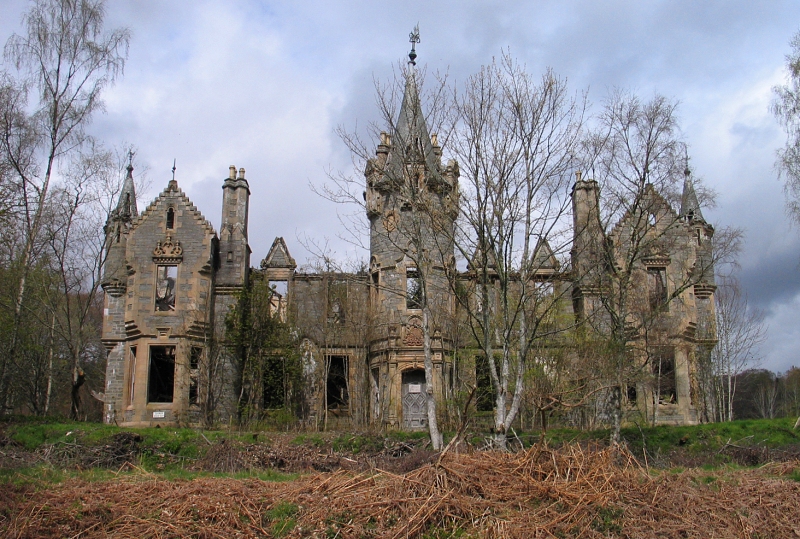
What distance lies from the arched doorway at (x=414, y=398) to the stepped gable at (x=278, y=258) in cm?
640

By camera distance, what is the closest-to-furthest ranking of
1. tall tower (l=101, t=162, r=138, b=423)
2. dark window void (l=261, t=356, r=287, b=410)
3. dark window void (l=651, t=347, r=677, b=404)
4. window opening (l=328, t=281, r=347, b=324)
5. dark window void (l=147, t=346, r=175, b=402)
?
dark window void (l=261, t=356, r=287, b=410)
tall tower (l=101, t=162, r=138, b=423)
dark window void (l=651, t=347, r=677, b=404)
window opening (l=328, t=281, r=347, b=324)
dark window void (l=147, t=346, r=175, b=402)

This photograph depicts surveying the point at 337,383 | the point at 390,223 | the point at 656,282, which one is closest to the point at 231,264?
the point at 337,383

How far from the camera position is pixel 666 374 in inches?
1013

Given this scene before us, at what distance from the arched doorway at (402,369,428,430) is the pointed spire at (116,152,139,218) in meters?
13.4

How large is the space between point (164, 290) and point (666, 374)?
19249 millimetres

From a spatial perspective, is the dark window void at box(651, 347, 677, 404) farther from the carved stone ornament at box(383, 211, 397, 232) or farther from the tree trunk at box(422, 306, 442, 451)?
the tree trunk at box(422, 306, 442, 451)

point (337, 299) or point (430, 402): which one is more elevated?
point (337, 299)

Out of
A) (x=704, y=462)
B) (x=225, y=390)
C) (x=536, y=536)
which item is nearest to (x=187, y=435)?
(x=225, y=390)

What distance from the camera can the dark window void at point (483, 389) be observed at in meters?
21.9

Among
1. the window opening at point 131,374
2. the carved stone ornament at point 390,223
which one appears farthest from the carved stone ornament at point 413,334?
the window opening at point 131,374

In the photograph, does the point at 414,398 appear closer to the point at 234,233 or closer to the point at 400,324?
the point at 400,324

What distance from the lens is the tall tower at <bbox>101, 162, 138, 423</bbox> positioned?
2427 cm

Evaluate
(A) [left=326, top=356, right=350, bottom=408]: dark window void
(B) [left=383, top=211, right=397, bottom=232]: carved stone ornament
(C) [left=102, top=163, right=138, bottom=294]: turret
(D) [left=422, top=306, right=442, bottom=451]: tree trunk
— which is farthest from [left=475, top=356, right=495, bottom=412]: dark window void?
(C) [left=102, top=163, right=138, bottom=294]: turret

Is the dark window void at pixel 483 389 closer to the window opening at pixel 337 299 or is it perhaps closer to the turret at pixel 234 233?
the window opening at pixel 337 299
